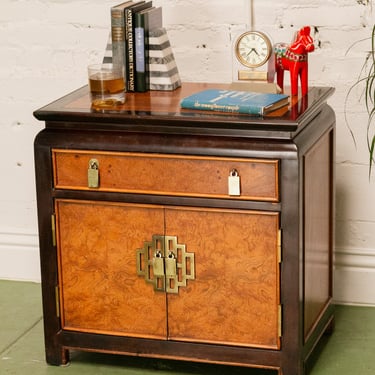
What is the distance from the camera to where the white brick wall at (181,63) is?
3.37 meters

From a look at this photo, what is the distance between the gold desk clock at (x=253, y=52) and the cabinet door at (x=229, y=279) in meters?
0.45

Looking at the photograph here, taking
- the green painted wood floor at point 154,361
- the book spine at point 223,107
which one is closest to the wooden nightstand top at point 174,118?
the book spine at point 223,107

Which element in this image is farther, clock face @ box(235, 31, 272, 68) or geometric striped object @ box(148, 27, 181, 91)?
geometric striped object @ box(148, 27, 181, 91)

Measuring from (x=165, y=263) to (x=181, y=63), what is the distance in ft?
2.88

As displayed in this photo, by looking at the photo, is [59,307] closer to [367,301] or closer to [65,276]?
[65,276]

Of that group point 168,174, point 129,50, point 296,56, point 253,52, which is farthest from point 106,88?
point 296,56

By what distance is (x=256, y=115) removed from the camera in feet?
9.08

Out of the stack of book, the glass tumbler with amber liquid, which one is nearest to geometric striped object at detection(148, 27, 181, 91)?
the stack of book

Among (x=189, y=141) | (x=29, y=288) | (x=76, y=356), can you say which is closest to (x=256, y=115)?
(x=189, y=141)

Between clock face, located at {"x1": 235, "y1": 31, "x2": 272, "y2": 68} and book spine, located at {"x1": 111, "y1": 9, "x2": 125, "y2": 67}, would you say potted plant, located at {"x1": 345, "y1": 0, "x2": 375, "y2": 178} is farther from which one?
book spine, located at {"x1": 111, "y1": 9, "x2": 125, "y2": 67}

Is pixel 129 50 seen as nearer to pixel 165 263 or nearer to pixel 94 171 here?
pixel 94 171

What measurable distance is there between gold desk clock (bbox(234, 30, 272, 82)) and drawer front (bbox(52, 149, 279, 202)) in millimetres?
366

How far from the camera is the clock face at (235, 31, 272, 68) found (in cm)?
299

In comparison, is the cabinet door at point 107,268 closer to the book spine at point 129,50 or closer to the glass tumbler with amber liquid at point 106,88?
the glass tumbler with amber liquid at point 106,88
